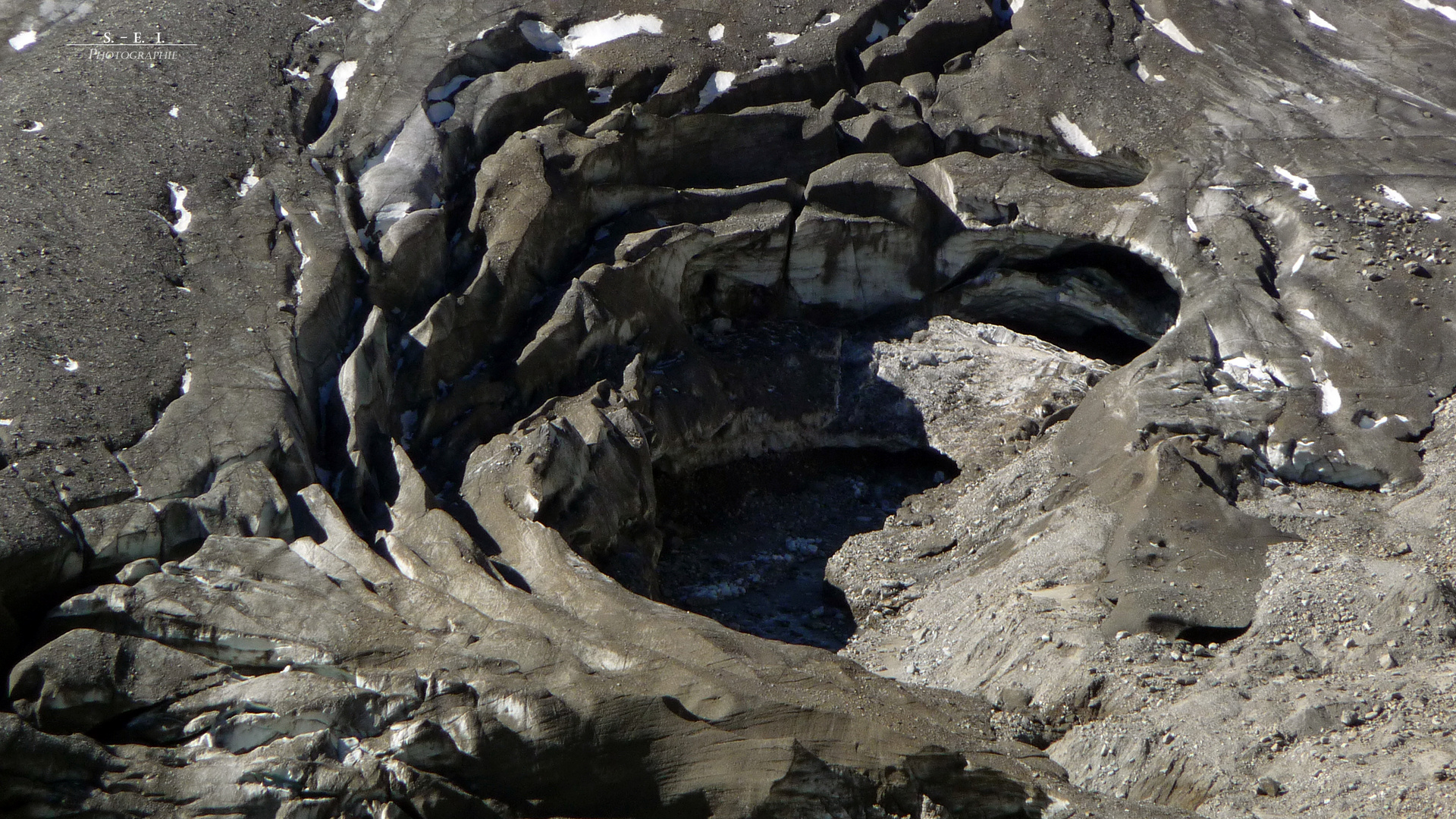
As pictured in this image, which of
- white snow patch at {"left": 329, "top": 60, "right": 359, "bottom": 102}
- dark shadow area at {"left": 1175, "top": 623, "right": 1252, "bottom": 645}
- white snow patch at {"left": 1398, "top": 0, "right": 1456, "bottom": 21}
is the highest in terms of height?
white snow patch at {"left": 1398, "top": 0, "right": 1456, "bottom": 21}

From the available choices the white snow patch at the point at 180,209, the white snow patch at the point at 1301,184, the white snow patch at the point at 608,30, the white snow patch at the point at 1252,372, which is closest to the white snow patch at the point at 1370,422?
the white snow patch at the point at 1252,372

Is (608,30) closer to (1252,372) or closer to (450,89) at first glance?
(450,89)

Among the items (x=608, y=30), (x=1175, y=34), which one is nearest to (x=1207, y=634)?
(x=1175, y=34)

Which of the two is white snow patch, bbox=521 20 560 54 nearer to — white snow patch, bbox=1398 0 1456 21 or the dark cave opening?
the dark cave opening

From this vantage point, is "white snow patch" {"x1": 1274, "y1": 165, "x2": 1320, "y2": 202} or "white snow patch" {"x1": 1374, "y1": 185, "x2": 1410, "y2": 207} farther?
"white snow patch" {"x1": 1274, "y1": 165, "x2": 1320, "y2": 202}

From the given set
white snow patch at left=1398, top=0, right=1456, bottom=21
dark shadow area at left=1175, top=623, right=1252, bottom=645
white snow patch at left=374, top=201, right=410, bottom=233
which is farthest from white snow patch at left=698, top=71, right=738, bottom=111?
white snow patch at left=1398, top=0, right=1456, bottom=21

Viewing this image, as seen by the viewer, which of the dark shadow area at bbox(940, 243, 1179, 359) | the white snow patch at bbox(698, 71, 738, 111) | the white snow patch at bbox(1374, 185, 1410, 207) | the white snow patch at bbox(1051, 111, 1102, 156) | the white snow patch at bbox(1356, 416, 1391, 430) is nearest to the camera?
the white snow patch at bbox(1356, 416, 1391, 430)
